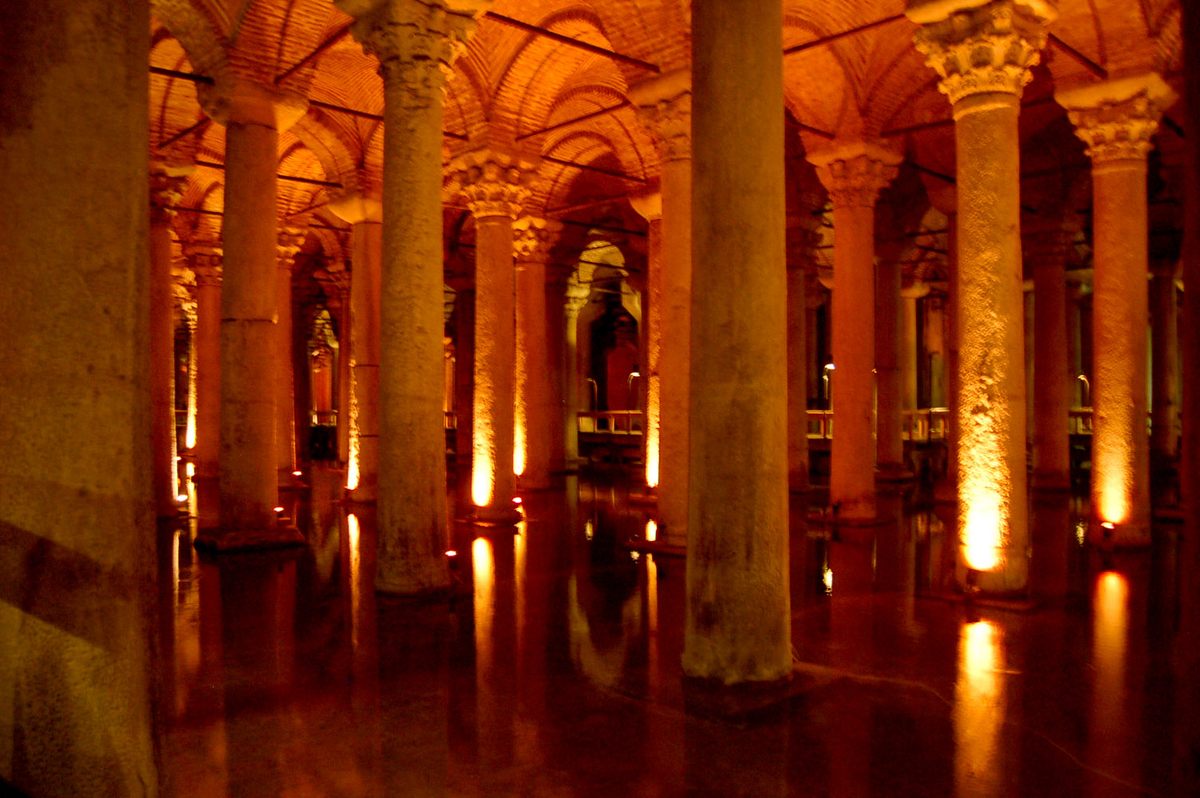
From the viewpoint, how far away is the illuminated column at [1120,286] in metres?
9.73

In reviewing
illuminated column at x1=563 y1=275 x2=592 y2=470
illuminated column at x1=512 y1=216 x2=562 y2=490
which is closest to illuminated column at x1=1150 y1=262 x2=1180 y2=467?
illuminated column at x1=563 y1=275 x2=592 y2=470

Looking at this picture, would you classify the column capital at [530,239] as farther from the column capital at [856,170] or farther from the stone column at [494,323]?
the column capital at [856,170]

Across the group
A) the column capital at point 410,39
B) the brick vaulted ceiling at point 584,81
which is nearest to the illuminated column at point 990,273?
the brick vaulted ceiling at point 584,81

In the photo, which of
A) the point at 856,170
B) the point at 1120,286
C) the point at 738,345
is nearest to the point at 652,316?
the point at 856,170

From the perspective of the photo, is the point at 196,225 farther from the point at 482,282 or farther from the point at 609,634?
the point at 609,634

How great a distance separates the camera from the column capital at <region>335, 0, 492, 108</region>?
7.54 metres

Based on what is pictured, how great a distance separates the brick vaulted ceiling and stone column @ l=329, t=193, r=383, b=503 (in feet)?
1.42

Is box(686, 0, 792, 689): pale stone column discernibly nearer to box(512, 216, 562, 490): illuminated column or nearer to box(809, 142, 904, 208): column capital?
box(809, 142, 904, 208): column capital

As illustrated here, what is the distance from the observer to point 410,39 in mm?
7547

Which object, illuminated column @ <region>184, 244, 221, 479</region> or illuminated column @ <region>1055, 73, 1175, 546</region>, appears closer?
illuminated column @ <region>1055, 73, 1175, 546</region>

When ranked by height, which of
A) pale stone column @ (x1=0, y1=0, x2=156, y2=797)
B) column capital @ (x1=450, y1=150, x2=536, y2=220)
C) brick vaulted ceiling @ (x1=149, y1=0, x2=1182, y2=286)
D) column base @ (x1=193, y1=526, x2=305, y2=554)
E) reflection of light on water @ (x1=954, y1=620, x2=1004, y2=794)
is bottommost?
reflection of light on water @ (x1=954, y1=620, x2=1004, y2=794)

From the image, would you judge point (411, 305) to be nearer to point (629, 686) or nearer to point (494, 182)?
point (629, 686)

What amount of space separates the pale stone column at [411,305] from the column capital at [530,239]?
8.11 m

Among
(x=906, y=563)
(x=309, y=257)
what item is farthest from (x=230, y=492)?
(x=309, y=257)
